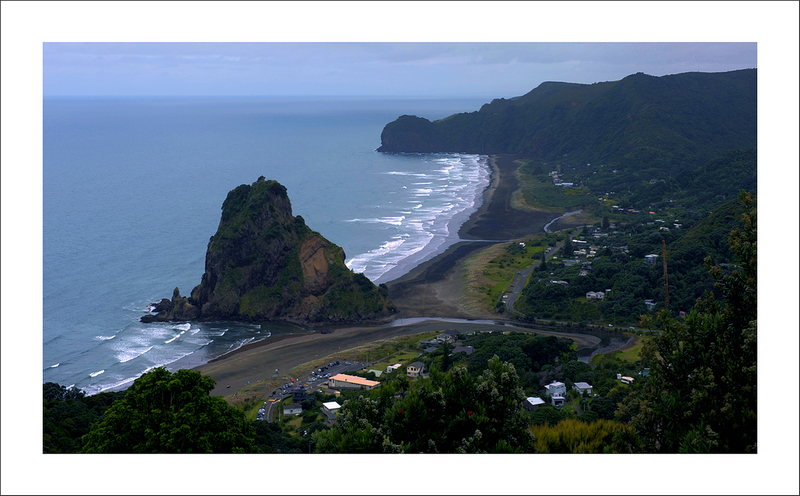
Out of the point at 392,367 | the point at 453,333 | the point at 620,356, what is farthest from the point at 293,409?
the point at 620,356

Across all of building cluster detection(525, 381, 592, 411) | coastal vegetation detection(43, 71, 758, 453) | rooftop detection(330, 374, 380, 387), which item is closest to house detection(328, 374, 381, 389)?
rooftop detection(330, 374, 380, 387)

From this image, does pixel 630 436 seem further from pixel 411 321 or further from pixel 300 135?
pixel 300 135

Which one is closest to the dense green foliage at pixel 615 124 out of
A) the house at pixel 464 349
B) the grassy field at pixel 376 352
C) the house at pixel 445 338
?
the house at pixel 445 338

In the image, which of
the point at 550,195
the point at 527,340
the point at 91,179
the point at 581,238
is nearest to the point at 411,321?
the point at 527,340

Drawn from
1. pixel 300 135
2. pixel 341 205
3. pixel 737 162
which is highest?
pixel 300 135

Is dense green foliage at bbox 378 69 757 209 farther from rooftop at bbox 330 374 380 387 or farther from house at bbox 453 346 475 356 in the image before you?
rooftop at bbox 330 374 380 387

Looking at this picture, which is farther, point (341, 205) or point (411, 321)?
point (341, 205)

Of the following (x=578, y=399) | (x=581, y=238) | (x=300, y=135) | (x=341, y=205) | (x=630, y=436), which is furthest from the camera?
(x=300, y=135)
